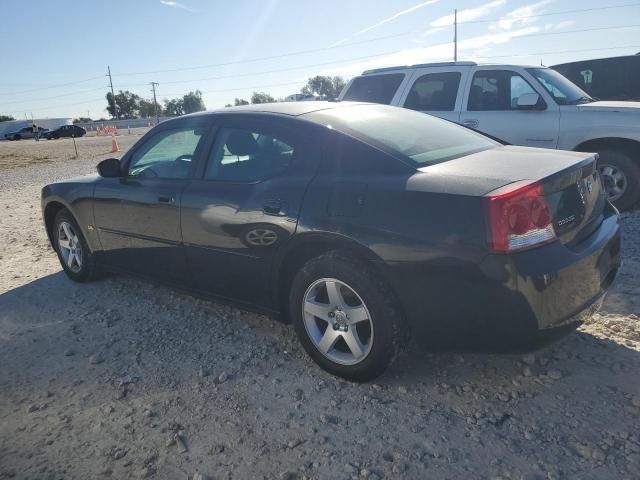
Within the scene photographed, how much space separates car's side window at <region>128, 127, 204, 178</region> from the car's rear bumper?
1846 mm

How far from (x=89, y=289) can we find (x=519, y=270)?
3.82 meters

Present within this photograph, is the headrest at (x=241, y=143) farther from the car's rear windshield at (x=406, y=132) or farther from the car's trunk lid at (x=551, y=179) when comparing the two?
the car's trunk lid at (x=551, y=179)

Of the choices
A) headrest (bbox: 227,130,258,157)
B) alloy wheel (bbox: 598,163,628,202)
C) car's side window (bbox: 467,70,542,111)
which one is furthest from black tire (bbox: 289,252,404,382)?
car's side window (bbox: 467,70,542,111)

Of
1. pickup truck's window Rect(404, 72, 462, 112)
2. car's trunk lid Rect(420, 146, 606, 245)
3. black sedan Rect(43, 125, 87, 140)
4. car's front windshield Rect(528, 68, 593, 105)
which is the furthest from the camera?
black sedan Rect(43, 125, 87, 140)

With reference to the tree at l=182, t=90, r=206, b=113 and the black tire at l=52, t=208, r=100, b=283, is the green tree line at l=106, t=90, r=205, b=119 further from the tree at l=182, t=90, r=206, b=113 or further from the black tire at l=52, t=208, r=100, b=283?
the black tire at l=52, t=208, r=100, b=283

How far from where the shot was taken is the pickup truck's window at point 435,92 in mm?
6719

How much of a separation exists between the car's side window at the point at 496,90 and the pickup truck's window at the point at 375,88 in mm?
1075

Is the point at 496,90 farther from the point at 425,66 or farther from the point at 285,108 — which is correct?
the point at 285,108

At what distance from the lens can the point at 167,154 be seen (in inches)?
152

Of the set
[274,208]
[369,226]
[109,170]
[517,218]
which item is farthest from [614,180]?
[109,170]

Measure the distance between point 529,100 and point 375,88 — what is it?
220cm

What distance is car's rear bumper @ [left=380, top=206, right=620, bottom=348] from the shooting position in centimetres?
226

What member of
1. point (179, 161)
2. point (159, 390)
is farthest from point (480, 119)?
point (159, 390)

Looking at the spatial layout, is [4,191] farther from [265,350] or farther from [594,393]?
[594,393]
